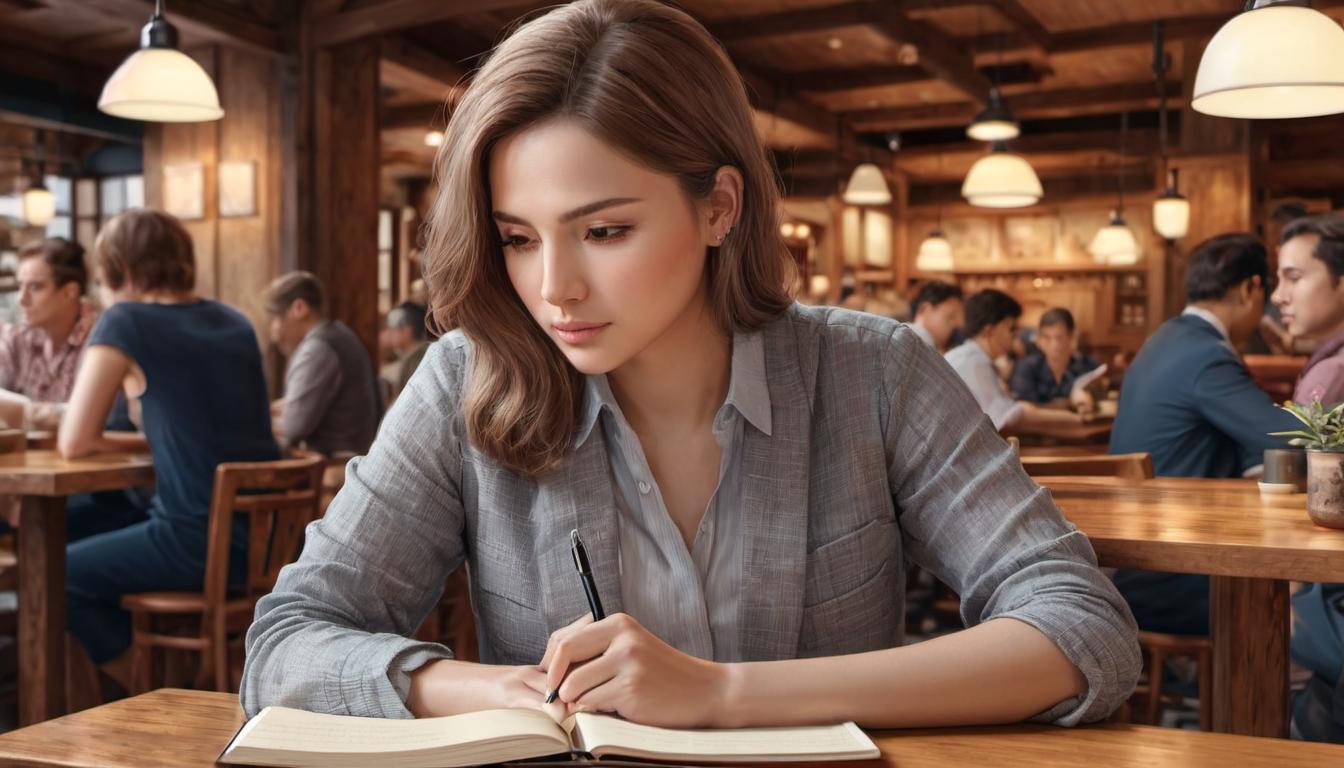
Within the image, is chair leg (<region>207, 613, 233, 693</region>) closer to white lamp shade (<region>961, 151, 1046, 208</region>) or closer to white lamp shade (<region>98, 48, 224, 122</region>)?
white lamp shade (<region>98, 48, 224, 122</region>)

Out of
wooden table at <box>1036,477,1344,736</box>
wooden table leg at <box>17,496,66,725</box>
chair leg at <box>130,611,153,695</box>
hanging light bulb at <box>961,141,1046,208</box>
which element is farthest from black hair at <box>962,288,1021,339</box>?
wooden table leg at <box>17,496,66,725</box>

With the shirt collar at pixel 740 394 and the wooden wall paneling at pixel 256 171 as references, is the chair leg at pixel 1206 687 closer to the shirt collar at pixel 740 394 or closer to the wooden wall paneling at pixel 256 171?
the shirt collar at pixel 740 394

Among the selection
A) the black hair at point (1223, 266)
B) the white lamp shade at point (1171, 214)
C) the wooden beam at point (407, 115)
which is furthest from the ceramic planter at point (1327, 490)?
the wooden beam at point (407, 115)

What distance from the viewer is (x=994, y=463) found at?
53.5 inches

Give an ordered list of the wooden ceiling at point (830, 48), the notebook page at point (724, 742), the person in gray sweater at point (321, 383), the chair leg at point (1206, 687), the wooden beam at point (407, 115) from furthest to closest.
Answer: the wooden beam at point (407, 115) → the wooden ceiling at point (830, 48) → the person in gray sweater at point (321, 383) → the chair leg at point (1206, 687) → the notebook page at point (724, 742)

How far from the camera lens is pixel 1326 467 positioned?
78.2 inches

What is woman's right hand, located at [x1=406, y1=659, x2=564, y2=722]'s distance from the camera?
1.13 meters

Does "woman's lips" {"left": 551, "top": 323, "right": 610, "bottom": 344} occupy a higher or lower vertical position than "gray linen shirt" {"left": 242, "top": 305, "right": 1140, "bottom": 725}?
higher

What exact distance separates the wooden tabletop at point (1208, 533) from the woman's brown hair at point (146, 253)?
2.69 metres

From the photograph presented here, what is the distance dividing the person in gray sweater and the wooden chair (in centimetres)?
133

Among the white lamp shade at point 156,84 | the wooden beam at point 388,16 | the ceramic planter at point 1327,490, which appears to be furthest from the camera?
the wooden beam at point 388,16

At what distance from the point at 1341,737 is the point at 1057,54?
7.34 m

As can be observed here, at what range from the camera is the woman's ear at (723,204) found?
140 centimetres

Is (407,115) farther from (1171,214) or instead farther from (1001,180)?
(1171,214)
